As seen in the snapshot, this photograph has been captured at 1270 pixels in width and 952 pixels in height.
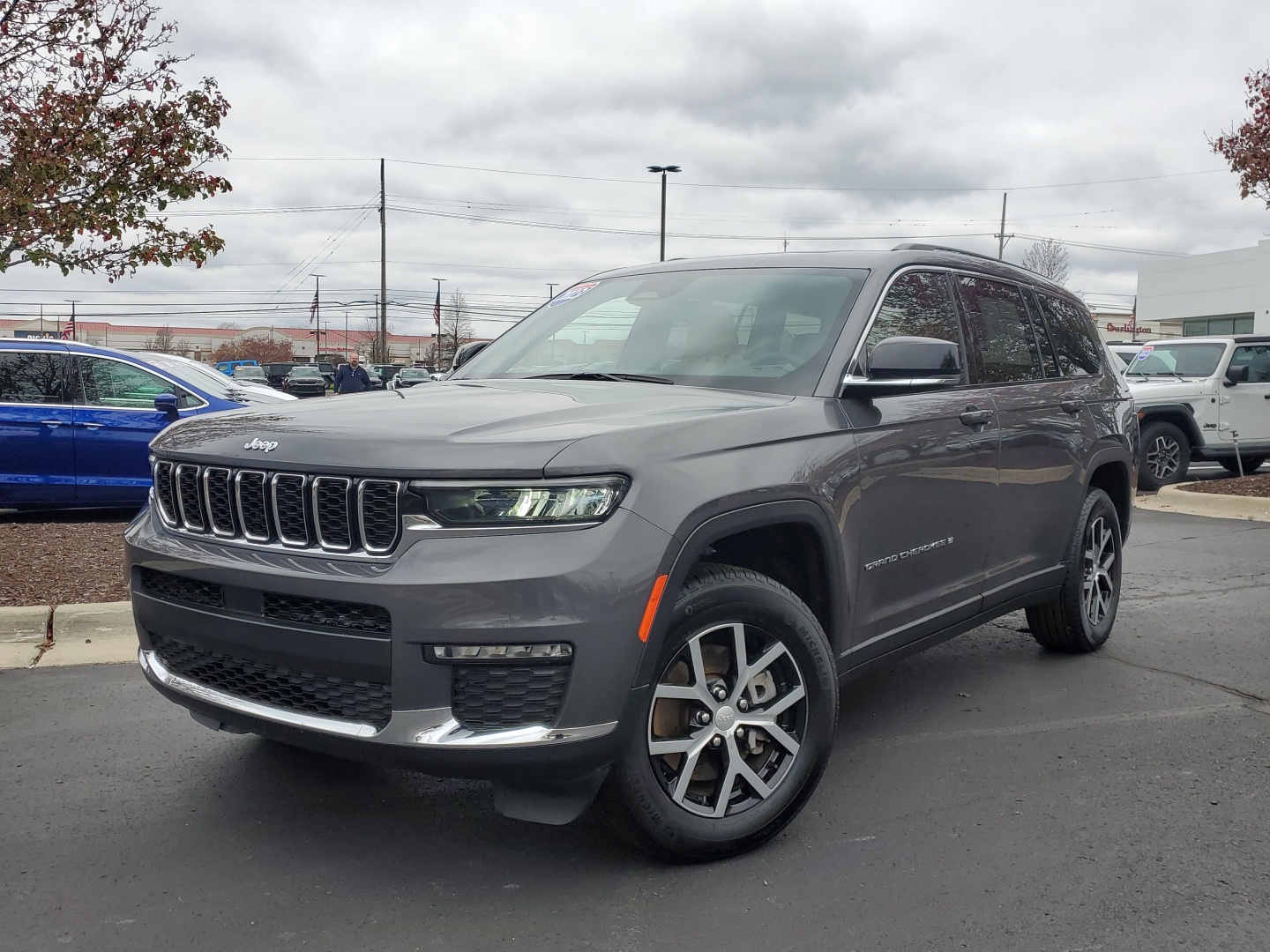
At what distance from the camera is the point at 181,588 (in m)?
3.29

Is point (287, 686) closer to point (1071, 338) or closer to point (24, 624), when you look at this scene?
point (24, 624)

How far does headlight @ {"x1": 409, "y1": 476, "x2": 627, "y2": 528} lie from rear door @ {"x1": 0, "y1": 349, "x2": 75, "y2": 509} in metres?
7.65

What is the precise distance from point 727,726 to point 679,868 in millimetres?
426

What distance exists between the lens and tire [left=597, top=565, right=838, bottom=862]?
3123mm

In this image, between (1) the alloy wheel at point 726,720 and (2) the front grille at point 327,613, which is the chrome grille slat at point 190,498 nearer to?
(2) the front grille at point 327,613

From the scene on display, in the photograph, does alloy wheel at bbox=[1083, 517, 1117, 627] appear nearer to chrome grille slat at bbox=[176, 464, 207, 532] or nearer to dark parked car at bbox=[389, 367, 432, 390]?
dark parked car at bbox=[389, 367, 432, 390]

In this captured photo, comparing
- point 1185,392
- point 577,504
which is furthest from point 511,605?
point 1185,392

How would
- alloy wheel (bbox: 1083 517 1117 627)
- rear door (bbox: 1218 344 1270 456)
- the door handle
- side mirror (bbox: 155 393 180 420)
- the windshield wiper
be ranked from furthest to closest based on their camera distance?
1. rear door (bbox: 1218 344 1270 456)
2. side mirror (bbox: 155 393 180 420)
3. alloy wheel (bbox: 1083 517 1117 627)
4. the door handle
5. the windshield wiper

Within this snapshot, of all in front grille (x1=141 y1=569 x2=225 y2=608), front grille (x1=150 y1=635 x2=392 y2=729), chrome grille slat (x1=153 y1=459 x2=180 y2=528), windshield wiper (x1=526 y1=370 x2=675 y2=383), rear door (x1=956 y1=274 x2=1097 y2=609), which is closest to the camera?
front grille (x1=150 y1=635 x2=392 y2=729)

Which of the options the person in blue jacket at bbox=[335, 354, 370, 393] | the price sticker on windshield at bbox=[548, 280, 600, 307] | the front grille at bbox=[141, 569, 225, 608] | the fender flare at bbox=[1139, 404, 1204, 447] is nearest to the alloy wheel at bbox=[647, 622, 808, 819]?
the front grille at bbox=[141, 569, 225, 608]

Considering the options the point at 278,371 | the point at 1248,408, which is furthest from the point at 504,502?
the point at 278,371

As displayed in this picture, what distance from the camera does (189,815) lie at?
3.66 m

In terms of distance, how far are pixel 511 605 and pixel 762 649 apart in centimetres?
91

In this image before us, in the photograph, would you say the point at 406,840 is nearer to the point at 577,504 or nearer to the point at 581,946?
the point at 581,946
